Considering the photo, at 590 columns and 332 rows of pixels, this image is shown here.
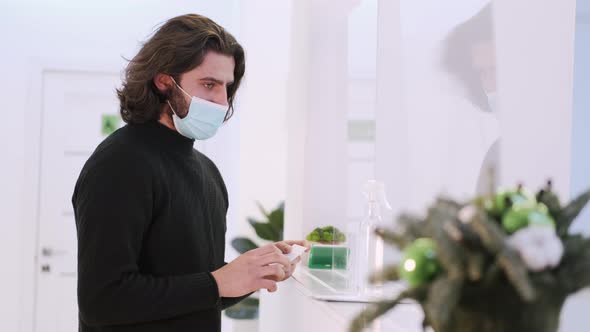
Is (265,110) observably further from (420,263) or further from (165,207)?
(420,263)

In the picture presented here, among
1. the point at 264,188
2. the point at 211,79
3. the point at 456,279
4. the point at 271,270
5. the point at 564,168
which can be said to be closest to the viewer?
the point at 456,279

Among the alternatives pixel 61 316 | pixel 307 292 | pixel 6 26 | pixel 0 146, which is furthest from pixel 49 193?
pixel 307 292

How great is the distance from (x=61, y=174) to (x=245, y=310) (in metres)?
1.64

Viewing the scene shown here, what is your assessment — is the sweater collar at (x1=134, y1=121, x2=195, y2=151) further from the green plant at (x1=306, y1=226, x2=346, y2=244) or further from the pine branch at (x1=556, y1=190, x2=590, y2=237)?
the pine branch at (x1=556, y1=190, x2=590, y2=237)

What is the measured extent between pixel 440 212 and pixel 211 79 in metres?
1.15

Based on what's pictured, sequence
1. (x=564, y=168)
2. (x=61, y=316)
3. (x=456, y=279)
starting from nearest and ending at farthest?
1. (x=456, y=279)
2. (x=564, y=168)
3. (x=61, y=316)

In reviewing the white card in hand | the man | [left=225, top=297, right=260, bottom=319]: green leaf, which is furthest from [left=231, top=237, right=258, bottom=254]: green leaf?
the white card in hand

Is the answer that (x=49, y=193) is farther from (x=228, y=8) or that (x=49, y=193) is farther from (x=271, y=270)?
(x=271, y=270)

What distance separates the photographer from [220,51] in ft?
5.31

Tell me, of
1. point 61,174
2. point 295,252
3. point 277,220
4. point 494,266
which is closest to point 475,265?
point 494,266

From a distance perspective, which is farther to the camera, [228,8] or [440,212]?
[228,8]

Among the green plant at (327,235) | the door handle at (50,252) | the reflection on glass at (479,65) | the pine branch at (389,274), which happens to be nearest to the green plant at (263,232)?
the green plant at (327,235)

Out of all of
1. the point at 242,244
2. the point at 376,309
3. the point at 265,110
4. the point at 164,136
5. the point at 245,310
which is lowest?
the point at 245,310

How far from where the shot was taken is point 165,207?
56.9 inches
